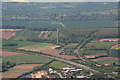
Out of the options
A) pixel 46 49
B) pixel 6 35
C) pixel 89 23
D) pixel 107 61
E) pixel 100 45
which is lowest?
pixel 107 61

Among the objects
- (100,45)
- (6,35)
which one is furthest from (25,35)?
(100,45)

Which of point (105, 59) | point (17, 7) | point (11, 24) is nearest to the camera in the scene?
point (105, 59)

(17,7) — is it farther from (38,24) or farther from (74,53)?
(74,53)

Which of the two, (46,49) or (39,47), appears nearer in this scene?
(46,49)

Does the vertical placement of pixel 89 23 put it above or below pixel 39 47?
above

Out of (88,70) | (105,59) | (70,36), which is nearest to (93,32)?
(70,36)

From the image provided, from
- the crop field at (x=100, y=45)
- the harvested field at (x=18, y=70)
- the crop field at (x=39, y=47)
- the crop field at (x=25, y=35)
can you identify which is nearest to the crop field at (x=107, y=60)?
the crop field at (x=100, y=45)

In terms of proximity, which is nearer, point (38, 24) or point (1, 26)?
point (1, 26)

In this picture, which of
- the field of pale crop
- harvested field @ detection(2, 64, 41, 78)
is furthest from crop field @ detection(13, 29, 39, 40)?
harvested field @ detection(2, 64, 41, 78)

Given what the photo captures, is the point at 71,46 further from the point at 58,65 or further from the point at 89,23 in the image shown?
the point at 89,23
